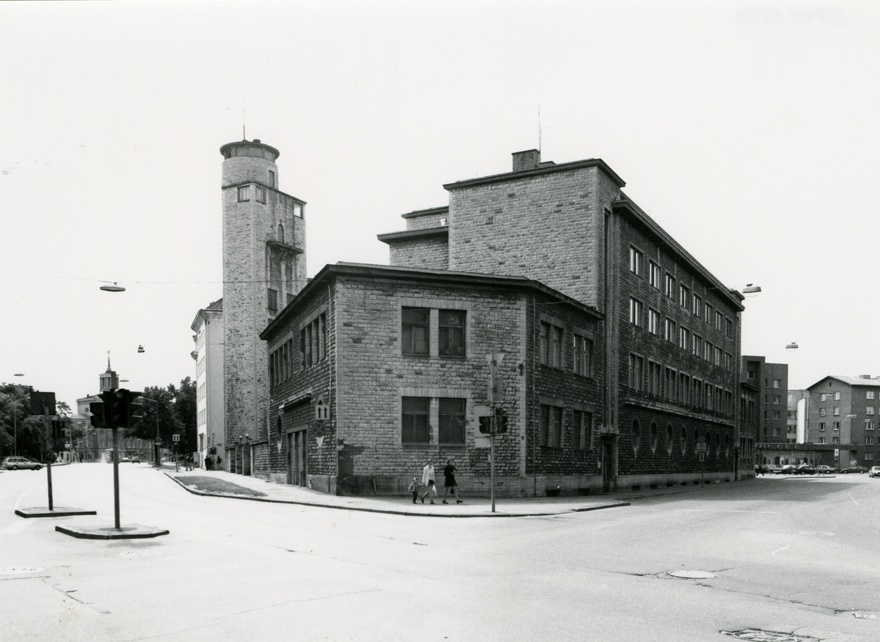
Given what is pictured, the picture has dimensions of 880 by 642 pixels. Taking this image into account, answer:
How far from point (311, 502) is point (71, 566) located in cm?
1471

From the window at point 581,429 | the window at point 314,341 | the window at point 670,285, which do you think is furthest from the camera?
the window at point 670,285

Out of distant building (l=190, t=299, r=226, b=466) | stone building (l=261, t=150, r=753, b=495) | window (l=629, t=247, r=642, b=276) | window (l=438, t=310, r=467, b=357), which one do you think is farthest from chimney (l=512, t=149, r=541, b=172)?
distant building (l=190, t=299, r=226, b=466)

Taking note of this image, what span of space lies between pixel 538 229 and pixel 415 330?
1065 centimetres

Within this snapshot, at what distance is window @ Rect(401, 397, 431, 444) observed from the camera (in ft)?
97.1

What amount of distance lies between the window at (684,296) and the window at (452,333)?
24.9m

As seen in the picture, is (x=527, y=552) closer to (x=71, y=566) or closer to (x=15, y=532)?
(x=71, y=566)

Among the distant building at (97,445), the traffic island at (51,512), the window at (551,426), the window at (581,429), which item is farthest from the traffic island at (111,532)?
the distant building at (97,445)

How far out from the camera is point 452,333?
30.7 metres

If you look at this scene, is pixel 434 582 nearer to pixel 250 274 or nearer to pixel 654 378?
pixel 654 378

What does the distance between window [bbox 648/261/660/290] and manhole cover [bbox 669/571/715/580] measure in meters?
34.4

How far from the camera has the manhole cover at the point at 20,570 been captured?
10992 mm

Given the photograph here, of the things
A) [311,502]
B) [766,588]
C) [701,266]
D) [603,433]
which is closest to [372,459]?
[311,502]

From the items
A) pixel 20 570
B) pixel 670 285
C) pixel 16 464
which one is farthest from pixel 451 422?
pixel 16 464

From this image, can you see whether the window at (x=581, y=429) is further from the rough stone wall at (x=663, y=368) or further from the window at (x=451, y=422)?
the window at (x=451, y=422)
